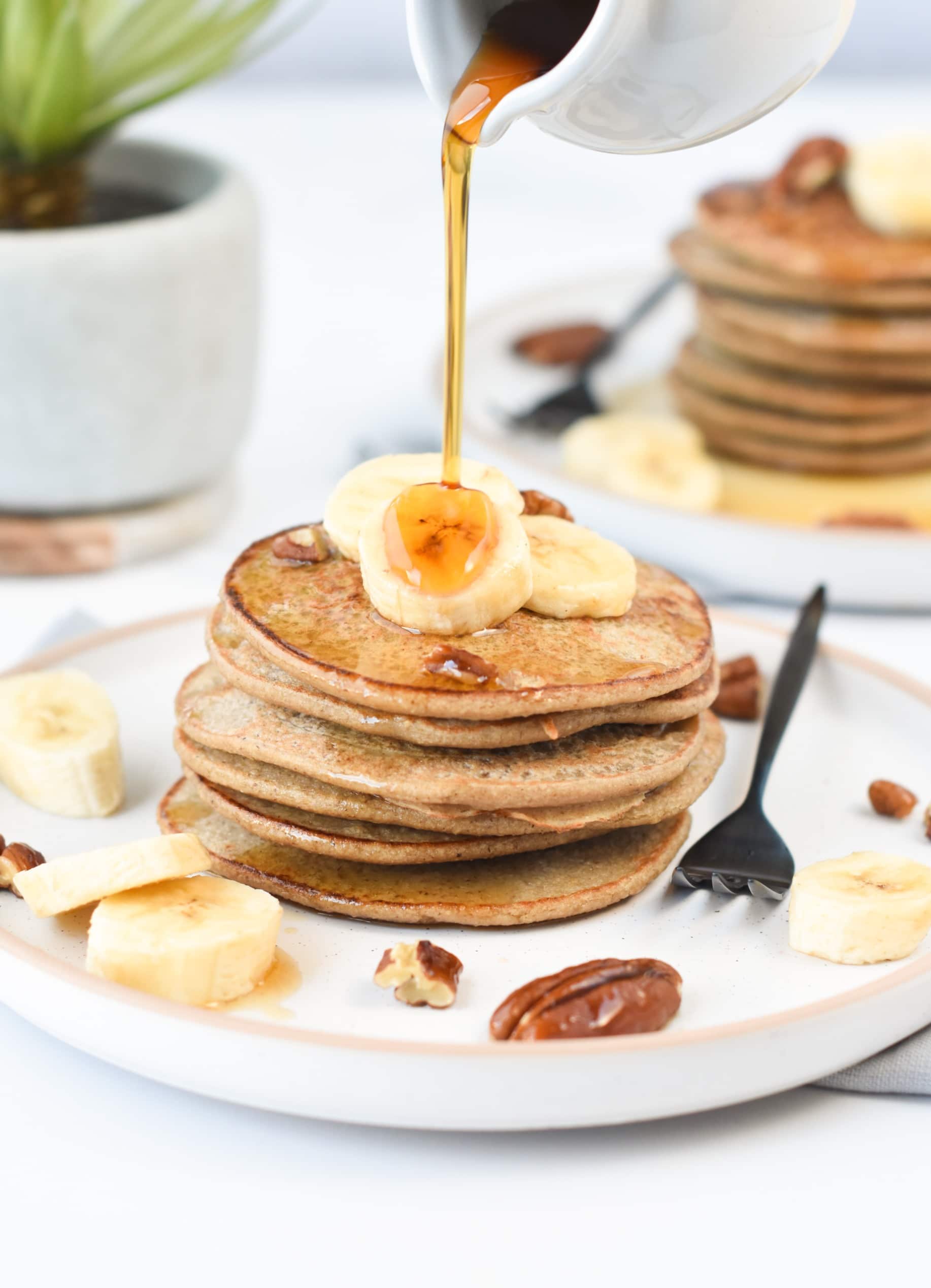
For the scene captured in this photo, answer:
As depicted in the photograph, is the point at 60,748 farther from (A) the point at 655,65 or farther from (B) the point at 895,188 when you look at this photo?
(B) the point at 895,188

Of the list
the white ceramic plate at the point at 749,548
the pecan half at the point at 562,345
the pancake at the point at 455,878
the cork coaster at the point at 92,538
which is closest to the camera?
the pancake at the point at 455,878

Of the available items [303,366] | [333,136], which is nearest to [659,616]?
[303,366]

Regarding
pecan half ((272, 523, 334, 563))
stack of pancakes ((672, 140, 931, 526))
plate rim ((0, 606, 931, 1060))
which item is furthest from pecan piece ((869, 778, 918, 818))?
stack of pancakes ((672, 140, 931, 526))

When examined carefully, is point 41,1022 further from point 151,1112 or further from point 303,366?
point 303,366

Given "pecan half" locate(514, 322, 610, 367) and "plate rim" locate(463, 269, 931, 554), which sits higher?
"plate rim" locate(463, 269, 931, 554)

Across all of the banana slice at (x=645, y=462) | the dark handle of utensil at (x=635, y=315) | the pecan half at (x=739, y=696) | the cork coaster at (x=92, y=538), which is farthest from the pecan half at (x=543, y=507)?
the dark handle of utensil at (x=635, y=315)

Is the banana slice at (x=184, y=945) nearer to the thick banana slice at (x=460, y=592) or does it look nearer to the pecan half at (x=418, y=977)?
the pecan half at (x=418, y=977)

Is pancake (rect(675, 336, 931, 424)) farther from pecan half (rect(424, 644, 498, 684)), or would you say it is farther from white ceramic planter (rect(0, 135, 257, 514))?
pecan half (rect(424, 644, 498, 684))

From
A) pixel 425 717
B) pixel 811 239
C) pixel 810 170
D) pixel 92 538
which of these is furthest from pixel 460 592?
pixel 810 170
